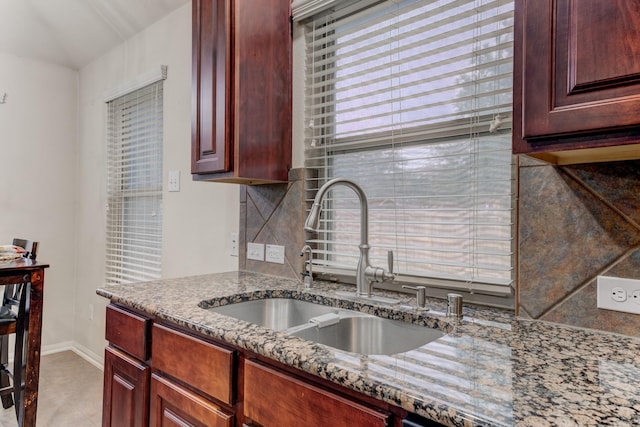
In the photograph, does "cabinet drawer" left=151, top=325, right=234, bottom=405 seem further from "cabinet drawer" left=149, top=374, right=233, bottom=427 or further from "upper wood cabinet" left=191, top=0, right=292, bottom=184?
"upper wood cabinet" left=191, top=0, right=292, bottom=184

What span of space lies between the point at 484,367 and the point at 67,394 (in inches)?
116

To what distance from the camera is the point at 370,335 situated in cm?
125

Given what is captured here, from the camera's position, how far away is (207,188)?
90.0 inches

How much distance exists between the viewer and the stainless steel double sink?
1151 millimetres

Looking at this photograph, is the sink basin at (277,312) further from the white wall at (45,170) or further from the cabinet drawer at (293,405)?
the white wall at (45,170)

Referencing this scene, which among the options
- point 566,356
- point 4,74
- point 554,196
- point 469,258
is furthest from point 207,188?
point 4,74

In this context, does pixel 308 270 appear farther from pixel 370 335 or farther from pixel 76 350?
pixel 76 350

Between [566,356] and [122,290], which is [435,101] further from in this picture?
[122,290]

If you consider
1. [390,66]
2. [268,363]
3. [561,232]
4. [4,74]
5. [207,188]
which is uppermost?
[4,74]

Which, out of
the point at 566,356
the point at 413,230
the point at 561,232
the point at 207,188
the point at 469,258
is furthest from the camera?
the point at 207,188

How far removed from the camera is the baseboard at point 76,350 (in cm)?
318

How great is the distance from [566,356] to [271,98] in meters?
1.45

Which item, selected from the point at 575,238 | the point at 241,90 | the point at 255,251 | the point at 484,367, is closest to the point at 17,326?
the point at 255,251

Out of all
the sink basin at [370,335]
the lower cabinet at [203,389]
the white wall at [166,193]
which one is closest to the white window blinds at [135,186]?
the white wall at [166,193]
